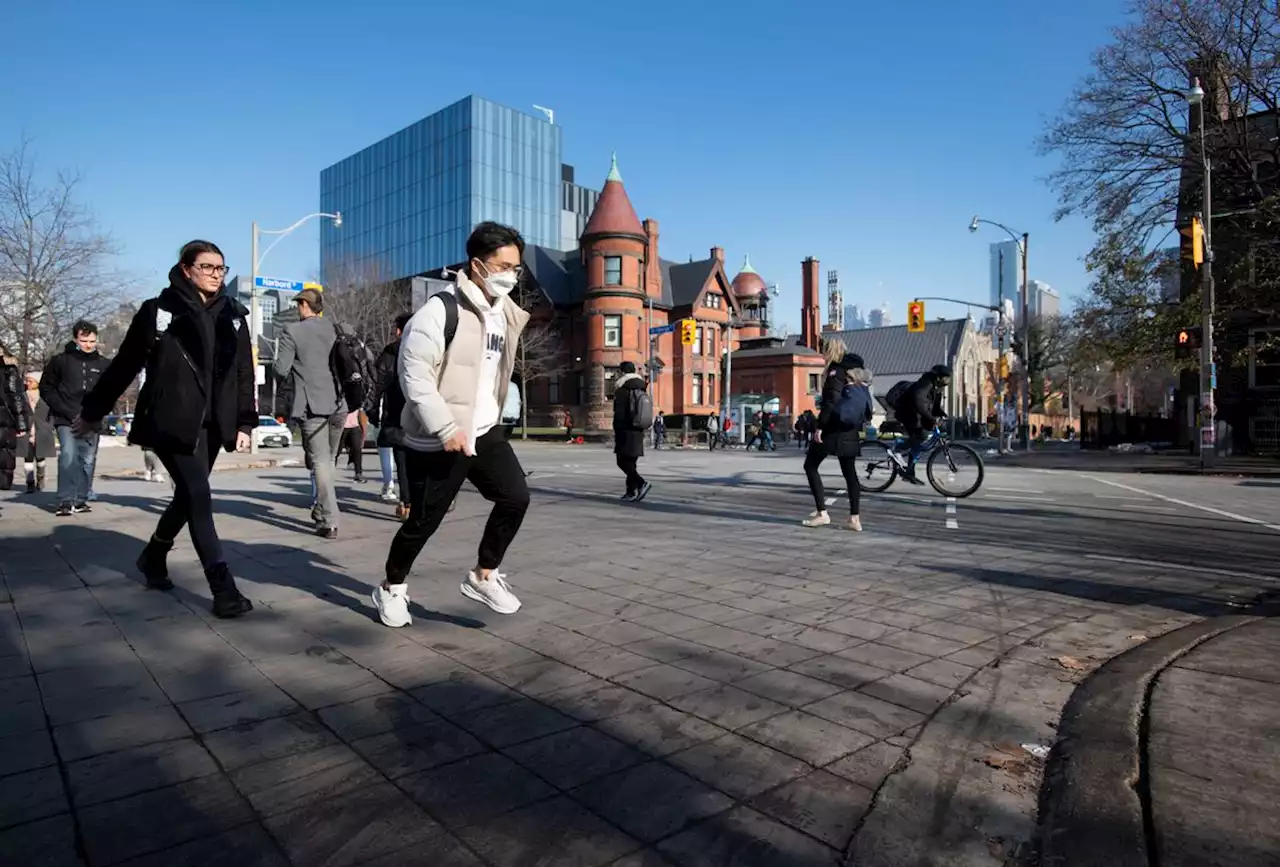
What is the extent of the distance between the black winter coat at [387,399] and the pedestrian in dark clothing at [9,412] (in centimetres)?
417

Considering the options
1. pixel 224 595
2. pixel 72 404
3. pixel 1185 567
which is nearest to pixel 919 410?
pixel 1185 567

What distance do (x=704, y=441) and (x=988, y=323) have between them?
77404 millimetres

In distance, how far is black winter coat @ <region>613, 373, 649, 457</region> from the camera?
10.2 m

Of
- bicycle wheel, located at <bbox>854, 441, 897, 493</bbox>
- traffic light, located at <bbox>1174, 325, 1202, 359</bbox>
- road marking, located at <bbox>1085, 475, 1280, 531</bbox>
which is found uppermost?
traffic light, located at <bbox>1174, 325, 1202, 359</bbox>

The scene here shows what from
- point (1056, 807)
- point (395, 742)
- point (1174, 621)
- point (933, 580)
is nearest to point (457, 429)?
point (395, 742)

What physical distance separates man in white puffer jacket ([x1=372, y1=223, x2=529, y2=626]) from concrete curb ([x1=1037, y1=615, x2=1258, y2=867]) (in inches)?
98.6

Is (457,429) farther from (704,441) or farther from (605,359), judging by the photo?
(605,359)

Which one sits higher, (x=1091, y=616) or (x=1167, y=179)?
(x=1167, y=179)

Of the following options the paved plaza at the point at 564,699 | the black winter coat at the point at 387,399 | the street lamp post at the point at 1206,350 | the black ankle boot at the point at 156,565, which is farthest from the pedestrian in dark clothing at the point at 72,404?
the street lamp post at the point at 1206,350

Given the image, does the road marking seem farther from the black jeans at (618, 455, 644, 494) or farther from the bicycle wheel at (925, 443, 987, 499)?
the black jeans at (618, 455, 644, 494)

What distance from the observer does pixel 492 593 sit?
4117 millimetres

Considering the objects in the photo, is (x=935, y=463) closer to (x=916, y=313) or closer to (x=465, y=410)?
(x=465, y=410)

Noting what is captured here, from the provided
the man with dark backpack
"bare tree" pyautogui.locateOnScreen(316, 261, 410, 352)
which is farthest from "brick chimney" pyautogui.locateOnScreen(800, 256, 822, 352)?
the man with dark backpack

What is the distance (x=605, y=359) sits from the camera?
5275 centimetres
